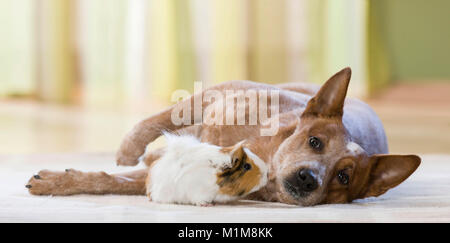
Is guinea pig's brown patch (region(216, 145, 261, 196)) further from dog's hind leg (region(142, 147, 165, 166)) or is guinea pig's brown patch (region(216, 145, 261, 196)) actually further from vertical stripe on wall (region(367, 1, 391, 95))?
vertical stripe on wall (region(367, 1, 391, 95))

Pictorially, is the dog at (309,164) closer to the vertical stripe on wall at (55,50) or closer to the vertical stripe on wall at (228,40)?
the vertical stripe on wall at (228,40)

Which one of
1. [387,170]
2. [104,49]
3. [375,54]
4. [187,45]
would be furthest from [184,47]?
[387,170]

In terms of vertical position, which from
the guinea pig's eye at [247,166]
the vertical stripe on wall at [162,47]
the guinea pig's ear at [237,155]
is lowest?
the guinea pig's eye at [247,166]

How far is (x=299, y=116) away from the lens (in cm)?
179

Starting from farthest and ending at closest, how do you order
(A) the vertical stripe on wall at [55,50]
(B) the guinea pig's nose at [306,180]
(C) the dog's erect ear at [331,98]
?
(A) the vertical stripe on wall at [55,50] → (C) the dog's erect ear at [331,98] → (B) the guinea pig's nose at [306,180]

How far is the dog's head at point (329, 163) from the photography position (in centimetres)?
160

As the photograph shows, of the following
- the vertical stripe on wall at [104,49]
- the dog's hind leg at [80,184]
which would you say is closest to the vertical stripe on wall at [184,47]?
the vertical stripe on wall at [104,49]

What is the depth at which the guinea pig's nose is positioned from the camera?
157 centimetres

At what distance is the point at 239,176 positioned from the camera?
156cm

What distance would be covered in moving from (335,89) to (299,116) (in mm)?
150

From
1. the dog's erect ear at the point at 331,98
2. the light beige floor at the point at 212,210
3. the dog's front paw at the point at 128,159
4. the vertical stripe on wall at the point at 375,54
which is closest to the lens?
the light beige floor at the point at 212,210

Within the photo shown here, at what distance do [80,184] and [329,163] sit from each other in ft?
2.35

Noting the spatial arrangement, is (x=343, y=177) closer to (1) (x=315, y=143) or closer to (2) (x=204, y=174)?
(1) (x=315, y=143)

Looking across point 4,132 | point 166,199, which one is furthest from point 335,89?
point 4,132
